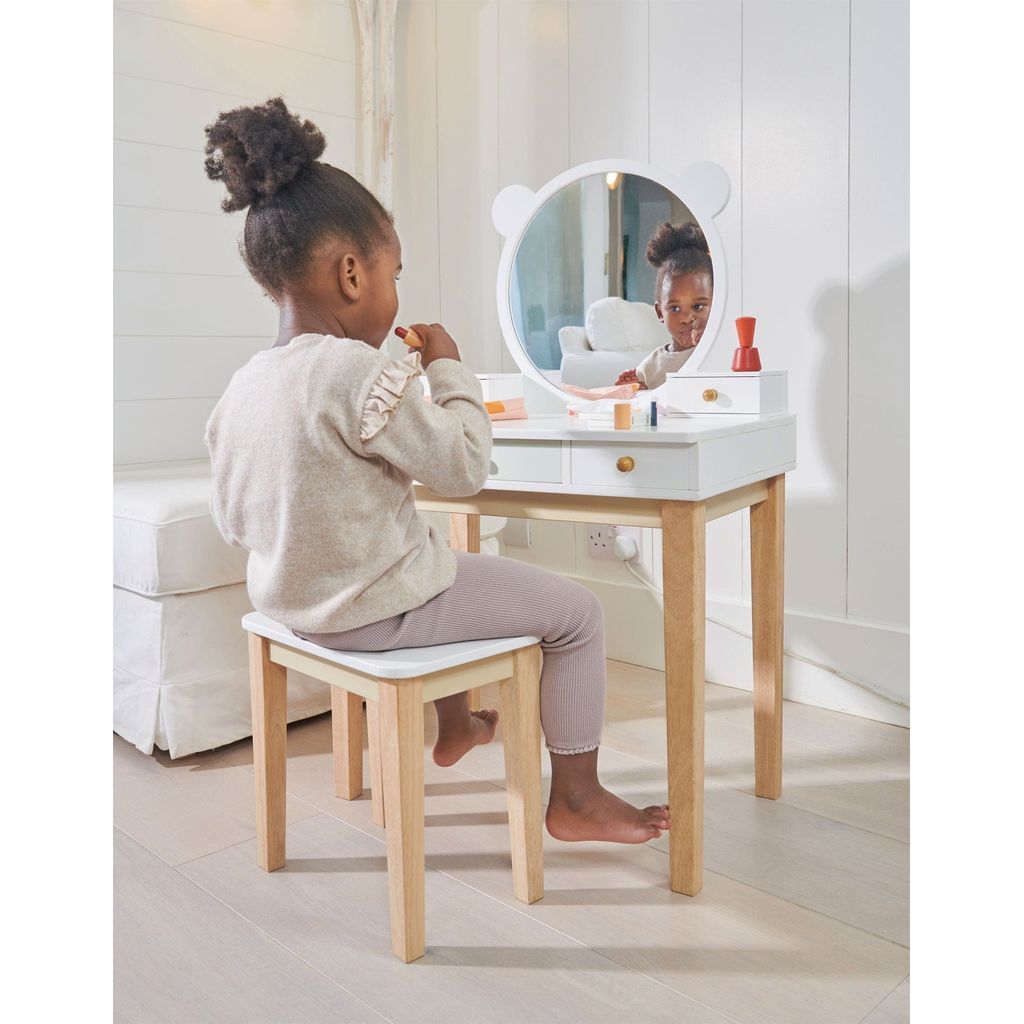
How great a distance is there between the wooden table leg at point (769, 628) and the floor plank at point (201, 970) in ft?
2.72

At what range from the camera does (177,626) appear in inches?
73.5

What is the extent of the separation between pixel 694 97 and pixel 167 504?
55.1 inches

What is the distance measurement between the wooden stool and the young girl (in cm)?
5

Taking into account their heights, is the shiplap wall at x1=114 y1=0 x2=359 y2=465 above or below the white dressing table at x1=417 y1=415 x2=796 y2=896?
above

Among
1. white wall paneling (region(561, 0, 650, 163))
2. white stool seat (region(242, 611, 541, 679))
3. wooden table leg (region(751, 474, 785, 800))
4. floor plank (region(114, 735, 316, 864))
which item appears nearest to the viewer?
white stool seat (region(242, 611, 541, 679))

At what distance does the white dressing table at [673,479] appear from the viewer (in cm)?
140

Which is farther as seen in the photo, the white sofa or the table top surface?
the white sofa

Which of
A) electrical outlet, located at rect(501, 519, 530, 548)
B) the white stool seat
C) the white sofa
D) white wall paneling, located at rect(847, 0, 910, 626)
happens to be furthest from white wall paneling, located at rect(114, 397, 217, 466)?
white wall paneling, located at rect(847, 0, 910, 626)

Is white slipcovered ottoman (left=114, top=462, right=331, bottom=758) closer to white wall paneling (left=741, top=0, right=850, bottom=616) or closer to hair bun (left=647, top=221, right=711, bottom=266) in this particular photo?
hair bun (left=647, top=221, right=711, bottom=266)

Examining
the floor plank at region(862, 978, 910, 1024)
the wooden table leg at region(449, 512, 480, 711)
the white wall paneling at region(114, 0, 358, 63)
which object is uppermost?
the white wall paneling at region(114, 0, 358, 63)

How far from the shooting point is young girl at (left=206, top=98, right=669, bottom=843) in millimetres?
1202

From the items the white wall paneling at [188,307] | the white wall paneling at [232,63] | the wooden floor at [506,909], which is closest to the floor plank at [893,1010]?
the wooden floor at [506,909]
